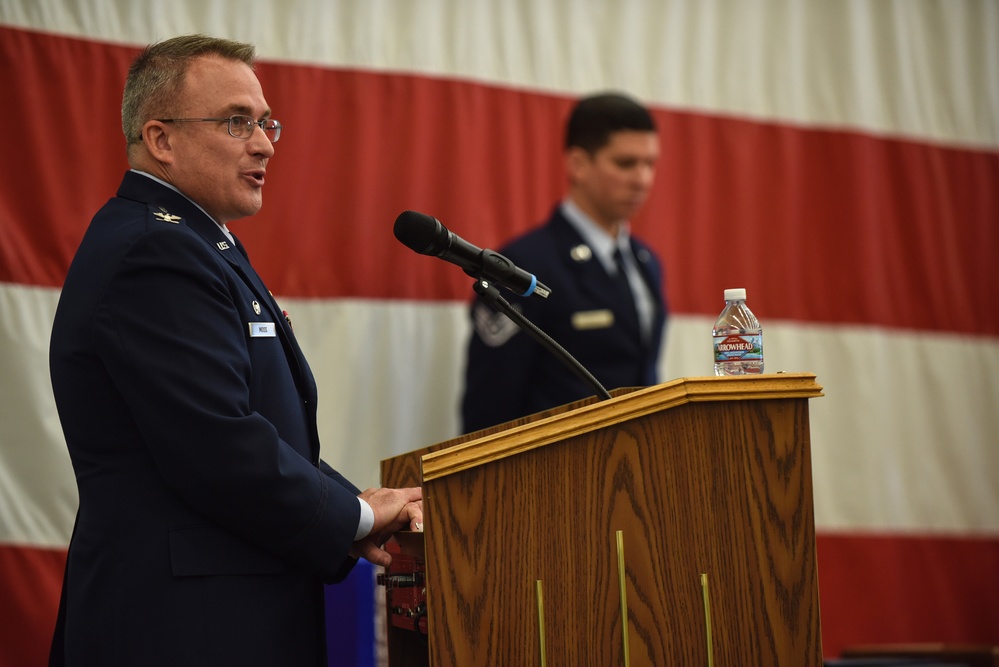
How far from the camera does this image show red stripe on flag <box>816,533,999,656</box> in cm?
346

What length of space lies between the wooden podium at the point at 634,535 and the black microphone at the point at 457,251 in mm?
228

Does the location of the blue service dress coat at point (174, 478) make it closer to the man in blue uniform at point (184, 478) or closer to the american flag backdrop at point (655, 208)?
the man in blue uniform at point (184, 478)

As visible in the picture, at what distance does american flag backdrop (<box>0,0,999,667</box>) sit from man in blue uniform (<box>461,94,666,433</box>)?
0.22 m

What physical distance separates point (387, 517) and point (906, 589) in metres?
2.44

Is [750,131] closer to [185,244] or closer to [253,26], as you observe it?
[253,26]

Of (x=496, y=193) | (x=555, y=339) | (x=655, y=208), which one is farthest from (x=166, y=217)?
(x=655, y=208)

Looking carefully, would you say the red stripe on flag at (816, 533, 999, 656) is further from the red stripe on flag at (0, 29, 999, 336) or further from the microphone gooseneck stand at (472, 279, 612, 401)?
the microphone gooseneck stand at (472, 279, 612, 401)

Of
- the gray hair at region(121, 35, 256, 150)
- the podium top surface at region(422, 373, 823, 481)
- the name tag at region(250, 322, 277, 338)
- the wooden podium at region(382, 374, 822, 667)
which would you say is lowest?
the wooden podium at region(382, 374, 822, 667)

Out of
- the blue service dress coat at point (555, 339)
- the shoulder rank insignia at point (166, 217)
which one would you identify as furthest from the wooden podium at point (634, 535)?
the blue service dress coat at point (555, 339)

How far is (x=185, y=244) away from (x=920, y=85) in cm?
288

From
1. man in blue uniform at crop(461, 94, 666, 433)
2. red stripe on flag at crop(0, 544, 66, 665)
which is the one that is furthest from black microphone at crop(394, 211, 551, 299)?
red stripe on flag at crop(0, 544, 66, 665)

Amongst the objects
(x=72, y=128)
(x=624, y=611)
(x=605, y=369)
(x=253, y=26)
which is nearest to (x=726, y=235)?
(x=605, y=369)

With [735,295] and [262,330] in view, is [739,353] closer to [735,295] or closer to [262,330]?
[735,295]

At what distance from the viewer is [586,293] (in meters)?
2.85
